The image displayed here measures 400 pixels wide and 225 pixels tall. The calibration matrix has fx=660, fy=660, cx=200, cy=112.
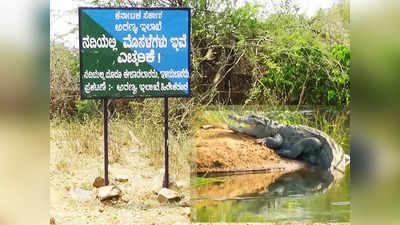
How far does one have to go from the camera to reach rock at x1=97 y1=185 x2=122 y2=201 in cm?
612

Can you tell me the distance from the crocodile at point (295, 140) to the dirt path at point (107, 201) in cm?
85

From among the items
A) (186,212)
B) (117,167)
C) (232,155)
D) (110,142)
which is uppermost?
(110,142)

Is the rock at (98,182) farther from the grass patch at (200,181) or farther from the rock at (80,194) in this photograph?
the grass patch at (200,181)

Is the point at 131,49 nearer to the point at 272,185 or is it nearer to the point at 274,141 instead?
the point at 274,141

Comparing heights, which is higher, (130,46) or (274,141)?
(130,46)

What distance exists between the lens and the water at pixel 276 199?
6082 millimetres

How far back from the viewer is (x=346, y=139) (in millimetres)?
6027

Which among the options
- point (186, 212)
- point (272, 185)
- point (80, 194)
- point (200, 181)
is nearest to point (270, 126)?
→ point (272, 185)

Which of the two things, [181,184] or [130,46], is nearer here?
[130,46]

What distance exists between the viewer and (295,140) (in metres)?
6.17

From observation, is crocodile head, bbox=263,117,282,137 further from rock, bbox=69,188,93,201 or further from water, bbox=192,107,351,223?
rock, bbox=69,188,93,201

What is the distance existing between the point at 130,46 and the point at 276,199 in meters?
1.94

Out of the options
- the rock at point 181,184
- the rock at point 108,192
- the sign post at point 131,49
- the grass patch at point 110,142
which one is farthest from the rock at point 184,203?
the sign post at point 131,49
